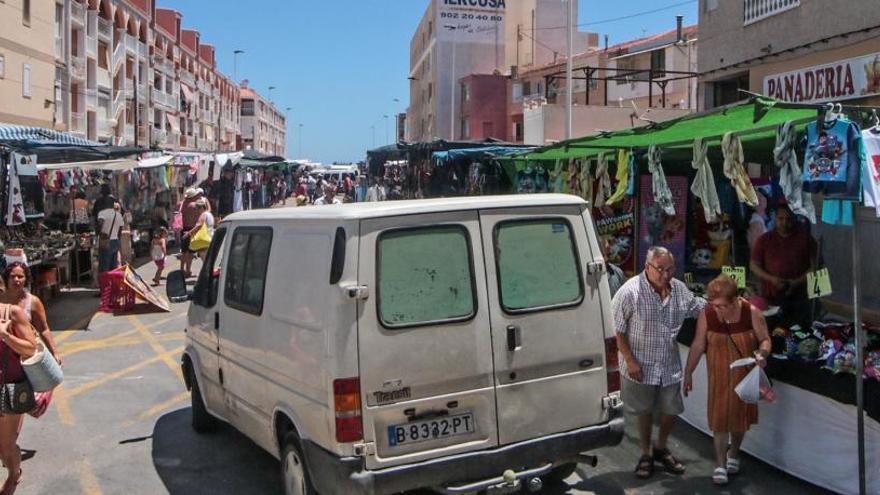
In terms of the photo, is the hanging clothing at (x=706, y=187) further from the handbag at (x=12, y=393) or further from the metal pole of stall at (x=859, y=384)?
the handbag at (x=12, y=393)

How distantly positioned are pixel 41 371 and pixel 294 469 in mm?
1875

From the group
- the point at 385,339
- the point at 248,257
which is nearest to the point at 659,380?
the point at 385,339

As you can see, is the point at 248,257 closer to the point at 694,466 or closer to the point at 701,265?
the point at 694,466

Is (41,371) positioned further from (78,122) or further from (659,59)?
(78,122)

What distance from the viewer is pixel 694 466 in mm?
5789

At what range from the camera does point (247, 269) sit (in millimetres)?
5227

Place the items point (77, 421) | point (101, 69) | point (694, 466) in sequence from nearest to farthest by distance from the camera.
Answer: point (694, 466), point (77, 421), point (101, 69)

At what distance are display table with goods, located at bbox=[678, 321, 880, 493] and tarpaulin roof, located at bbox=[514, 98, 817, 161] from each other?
1.60 metres

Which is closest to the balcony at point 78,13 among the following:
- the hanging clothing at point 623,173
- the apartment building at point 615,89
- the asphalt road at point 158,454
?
the apartment building at point 615,89

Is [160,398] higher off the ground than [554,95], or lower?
lower

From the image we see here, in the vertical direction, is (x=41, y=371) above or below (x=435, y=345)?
below

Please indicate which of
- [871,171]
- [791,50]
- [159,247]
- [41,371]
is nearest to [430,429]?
[41,371]

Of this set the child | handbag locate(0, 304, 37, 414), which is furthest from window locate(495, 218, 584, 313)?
the child

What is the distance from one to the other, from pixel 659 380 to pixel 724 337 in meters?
0.53
